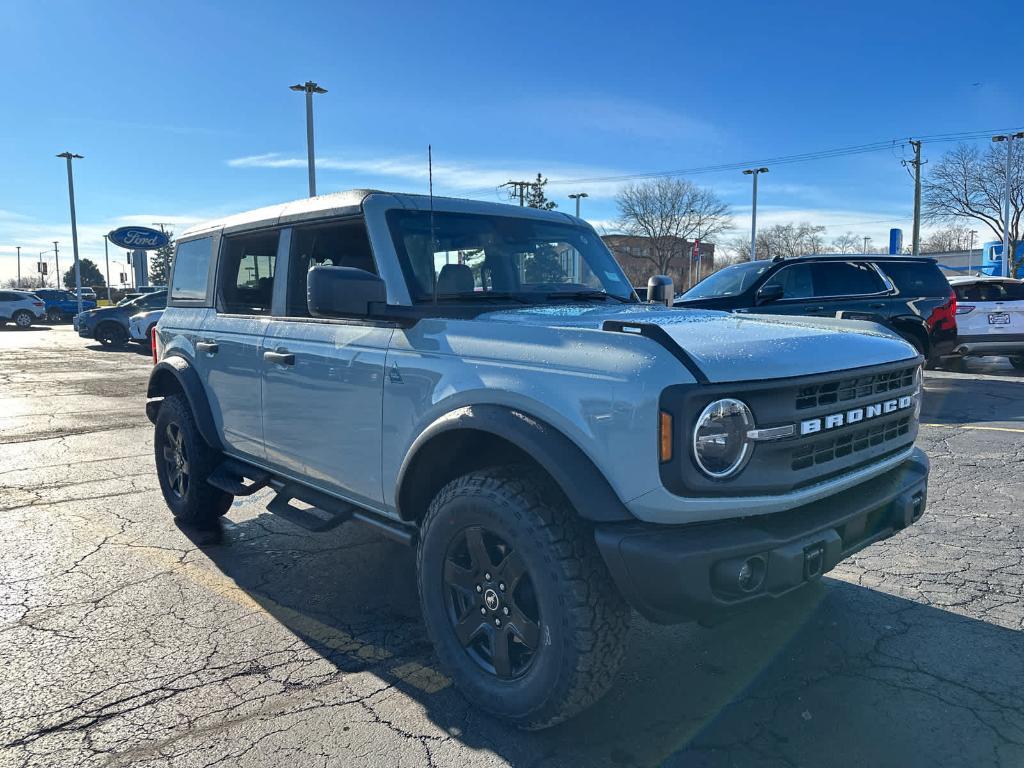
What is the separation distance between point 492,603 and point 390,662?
0.77 metres

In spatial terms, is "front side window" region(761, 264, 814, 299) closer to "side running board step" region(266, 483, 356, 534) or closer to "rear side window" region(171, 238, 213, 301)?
"rear side window" region(171, 238, 213, 301)

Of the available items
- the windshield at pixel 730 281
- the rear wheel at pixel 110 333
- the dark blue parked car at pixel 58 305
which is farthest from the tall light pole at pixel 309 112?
the dark blue parked car at pixel 58 305

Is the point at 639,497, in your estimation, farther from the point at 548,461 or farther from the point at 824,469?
the point at 824,469

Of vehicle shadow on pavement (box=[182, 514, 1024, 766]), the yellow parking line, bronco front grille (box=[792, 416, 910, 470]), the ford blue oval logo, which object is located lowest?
vehicle shadow on pavement (box=[182, 514, 1024, 766])

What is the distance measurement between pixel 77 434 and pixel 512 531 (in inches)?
294

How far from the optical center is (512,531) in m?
2.56

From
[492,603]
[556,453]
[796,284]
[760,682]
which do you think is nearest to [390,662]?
[492,603]

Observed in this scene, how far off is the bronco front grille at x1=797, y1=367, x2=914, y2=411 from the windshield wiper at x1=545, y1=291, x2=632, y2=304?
1.38 m

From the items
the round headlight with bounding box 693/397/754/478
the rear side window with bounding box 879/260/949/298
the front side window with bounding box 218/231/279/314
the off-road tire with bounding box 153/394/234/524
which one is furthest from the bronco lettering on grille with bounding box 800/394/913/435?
the rear side window with bounding box 879/260/949/298

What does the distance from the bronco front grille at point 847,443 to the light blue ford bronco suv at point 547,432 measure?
11 mm

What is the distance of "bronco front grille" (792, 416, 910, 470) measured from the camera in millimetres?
2556

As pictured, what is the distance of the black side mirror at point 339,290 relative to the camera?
2.97 meters

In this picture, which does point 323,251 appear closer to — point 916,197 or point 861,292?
point 861,292

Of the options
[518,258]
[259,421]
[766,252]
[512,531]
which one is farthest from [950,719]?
[766,252]
